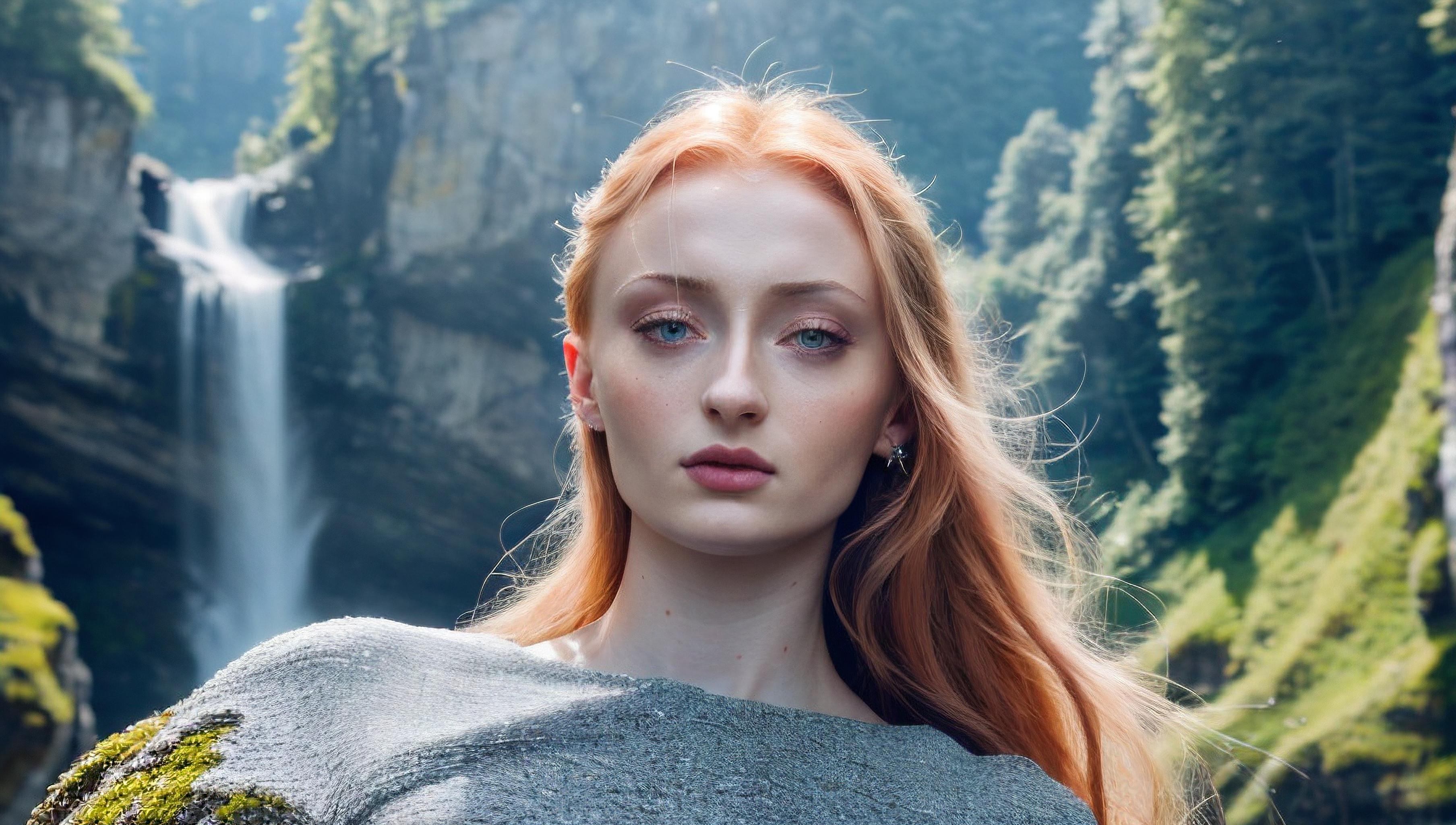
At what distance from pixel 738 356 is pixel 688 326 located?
0.45 ft

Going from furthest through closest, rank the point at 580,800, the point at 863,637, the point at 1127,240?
the point at 1127,240, the point at 863,637, the point at 580,800

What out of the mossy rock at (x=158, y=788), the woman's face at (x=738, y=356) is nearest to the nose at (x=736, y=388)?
the woman's face at (x=738, y=356)

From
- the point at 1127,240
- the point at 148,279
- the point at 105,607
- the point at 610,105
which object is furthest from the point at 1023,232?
the point at 105,607

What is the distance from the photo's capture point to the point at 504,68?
100.0 feet

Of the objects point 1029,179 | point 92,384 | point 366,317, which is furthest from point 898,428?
point 1029,179

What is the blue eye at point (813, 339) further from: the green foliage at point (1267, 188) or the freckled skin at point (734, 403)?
the green foliage at point (1267, 188)

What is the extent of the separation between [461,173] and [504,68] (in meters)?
2.85

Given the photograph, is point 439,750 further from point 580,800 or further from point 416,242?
point 416,242

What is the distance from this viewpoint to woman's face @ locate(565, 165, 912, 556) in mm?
2449

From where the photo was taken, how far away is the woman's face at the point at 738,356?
2449 mm

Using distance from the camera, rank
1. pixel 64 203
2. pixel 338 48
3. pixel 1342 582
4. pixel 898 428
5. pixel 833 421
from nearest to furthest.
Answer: pixel 833 421 → pixel 898 428 → pixel 1342 582 → pixel 64 203 → pixel 338 48

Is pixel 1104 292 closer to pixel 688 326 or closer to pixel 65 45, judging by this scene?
pixel 65 45

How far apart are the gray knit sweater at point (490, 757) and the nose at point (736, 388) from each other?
521 mm

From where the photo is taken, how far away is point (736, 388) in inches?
94.0
